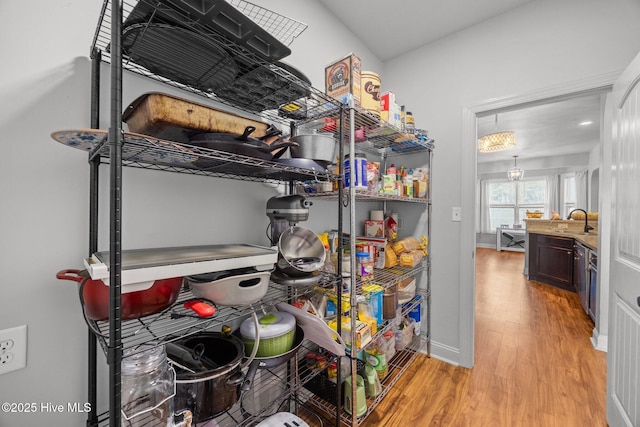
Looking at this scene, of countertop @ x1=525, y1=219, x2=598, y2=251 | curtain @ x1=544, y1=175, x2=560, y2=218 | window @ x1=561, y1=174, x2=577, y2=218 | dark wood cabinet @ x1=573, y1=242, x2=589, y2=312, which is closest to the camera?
dark wood cabinet @ x1=573, y1=242, x2=589, y2=312

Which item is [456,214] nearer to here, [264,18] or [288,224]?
[288,224]

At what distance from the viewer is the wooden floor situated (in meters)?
1.45

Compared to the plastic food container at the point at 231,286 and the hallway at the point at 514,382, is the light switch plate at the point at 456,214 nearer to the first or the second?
the hallway at the point at 514,382

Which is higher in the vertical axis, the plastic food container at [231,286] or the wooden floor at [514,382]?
the plastic food container at [231,286]

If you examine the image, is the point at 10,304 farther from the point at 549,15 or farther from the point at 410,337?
the point at 549,15

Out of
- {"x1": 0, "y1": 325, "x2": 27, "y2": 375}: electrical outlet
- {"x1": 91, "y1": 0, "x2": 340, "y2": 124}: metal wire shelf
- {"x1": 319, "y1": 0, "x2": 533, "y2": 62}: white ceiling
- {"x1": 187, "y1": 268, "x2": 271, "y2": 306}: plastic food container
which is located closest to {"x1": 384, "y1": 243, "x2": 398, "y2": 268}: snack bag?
{"x1": 91, "y1": 0, "x2": 340, "y2": 124}: metal wire shelf

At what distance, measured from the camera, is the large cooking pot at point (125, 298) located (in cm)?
63

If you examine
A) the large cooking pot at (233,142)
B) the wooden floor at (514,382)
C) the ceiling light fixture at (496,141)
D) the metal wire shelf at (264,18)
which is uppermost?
the ceiling light fixture at (496,141)

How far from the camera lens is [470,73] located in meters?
1.95

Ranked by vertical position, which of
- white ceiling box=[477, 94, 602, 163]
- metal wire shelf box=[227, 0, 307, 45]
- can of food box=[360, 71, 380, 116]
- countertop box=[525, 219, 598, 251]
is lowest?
countertop box=[525, 219, 598, 251]

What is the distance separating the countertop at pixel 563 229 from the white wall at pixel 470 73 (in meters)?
2.22

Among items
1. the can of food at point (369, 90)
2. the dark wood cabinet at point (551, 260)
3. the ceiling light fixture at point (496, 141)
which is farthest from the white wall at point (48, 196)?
the dark wood cabinet at point (551, 260)

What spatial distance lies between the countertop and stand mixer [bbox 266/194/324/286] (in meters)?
3.54

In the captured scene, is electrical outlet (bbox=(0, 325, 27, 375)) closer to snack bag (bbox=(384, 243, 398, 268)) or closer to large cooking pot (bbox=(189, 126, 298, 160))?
large cooking pot (bbox=(189, 126, 298, 160))
